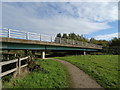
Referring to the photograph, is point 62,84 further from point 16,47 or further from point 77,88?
point 16,47

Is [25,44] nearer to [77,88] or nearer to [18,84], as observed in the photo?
[18,84]

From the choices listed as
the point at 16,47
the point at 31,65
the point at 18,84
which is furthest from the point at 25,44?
the point at 18,84

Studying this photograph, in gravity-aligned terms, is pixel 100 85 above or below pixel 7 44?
below

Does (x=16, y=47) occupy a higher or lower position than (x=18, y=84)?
higher

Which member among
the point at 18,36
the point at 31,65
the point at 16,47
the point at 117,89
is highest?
the point at 18,36

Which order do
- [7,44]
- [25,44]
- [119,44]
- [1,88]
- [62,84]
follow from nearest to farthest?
1. [1,88]
2. [62,84]
3. [7,44]
4. [25,44]
5. [119,44]

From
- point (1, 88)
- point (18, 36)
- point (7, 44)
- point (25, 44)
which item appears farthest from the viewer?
point (25, 44)

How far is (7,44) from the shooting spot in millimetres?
12938

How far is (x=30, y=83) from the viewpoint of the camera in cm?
633

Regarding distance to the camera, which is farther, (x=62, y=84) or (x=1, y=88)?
(x=62, y=84)

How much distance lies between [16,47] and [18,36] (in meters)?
1.59

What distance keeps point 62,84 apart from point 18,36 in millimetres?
10542

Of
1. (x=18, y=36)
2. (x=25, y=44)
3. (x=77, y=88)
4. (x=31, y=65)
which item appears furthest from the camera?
(x=25, y=44)

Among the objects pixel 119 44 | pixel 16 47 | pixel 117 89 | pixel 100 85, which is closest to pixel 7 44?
pixel 16 47
